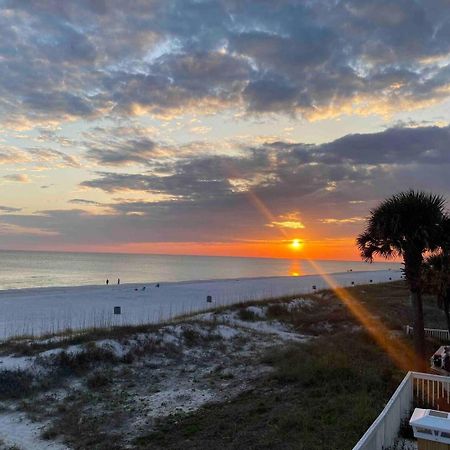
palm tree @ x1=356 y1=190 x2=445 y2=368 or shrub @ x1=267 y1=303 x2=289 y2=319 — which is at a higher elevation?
palm tree @ x1=356 y1=190 x2=445 y2=368

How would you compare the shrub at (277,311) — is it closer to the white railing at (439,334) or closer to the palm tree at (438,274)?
the white railing at (439,334)

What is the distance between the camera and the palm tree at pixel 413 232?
14.4 metres

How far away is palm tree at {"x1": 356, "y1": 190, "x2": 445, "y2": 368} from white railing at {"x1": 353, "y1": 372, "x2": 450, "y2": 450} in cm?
444

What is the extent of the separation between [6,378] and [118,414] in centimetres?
472

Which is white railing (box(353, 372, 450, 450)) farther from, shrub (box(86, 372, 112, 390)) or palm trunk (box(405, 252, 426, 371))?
shrub (box(86, 372, 112, 390))

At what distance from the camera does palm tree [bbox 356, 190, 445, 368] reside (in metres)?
14.4

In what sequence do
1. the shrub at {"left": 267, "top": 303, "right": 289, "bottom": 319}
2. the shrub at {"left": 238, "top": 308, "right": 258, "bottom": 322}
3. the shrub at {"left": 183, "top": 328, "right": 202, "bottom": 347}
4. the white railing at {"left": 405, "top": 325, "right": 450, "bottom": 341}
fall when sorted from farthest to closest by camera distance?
the shrub at {"left": 267, "top": 303, "right": 289, "bottom": 319}, the shrub at {"left": 238, "top": 308, "right": 258, "bottom": 322}, the white railing at {"left": 405, "top": 325, "right": 450, "bottom": 341}, the shrub at {"left": 183, "top": 328, "right": 202, "bottom": 347}

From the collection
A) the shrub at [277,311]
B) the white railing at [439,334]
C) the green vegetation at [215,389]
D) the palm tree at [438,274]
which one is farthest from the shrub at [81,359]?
the white railing at [439,334]

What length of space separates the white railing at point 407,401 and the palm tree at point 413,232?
4445 mm

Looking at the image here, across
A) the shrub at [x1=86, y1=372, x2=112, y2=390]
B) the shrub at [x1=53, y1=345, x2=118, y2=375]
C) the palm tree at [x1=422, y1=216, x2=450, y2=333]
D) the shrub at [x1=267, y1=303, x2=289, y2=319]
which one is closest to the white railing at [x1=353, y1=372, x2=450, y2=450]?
the palm tree at [x1=422, y1=216, x2=450, y2=333]

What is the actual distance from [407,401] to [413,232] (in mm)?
6296

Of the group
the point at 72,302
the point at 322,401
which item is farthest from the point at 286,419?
the point at 72,302

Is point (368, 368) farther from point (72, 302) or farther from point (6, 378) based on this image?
point (72, 302)

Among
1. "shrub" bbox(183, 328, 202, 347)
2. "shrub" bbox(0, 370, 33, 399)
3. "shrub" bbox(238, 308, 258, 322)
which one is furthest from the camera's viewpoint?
"shrub" bbox(238, 308, 258, 322)
